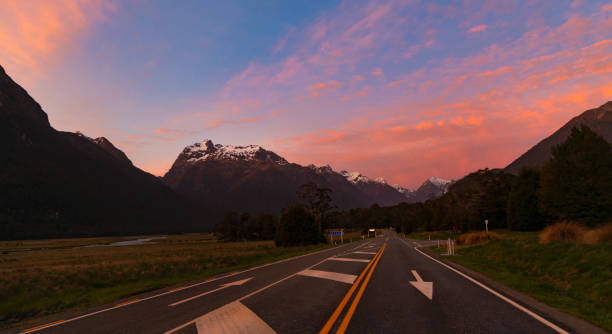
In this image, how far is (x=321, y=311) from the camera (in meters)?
8.20

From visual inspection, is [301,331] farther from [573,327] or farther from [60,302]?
[60,302]

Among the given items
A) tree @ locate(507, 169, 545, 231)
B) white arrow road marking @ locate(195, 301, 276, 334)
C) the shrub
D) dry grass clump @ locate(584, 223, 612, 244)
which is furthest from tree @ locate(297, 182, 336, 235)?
white arrow road marking @ locate(195, 301, 276, 334)

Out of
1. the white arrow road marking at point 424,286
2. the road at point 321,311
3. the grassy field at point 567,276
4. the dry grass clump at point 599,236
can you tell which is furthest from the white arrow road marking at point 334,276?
the dry grass clump at point 599,236

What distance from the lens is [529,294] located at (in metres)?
10.4

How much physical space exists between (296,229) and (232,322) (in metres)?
49.2

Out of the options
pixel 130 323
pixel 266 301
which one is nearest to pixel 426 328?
pixel 266 301

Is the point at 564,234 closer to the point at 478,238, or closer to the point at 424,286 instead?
the point at 424,286

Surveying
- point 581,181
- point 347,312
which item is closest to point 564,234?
point 347,312

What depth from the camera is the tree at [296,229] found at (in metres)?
55.7

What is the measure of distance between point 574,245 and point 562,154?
35.8 meters

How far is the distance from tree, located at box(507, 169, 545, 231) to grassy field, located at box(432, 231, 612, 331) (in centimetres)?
3933

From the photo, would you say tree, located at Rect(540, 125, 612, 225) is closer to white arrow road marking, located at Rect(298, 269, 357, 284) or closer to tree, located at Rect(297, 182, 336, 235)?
tree, located at Rect(297, 182, 336, 235)

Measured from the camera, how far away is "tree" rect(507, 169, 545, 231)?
171 ft

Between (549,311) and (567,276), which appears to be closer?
(549,311)
